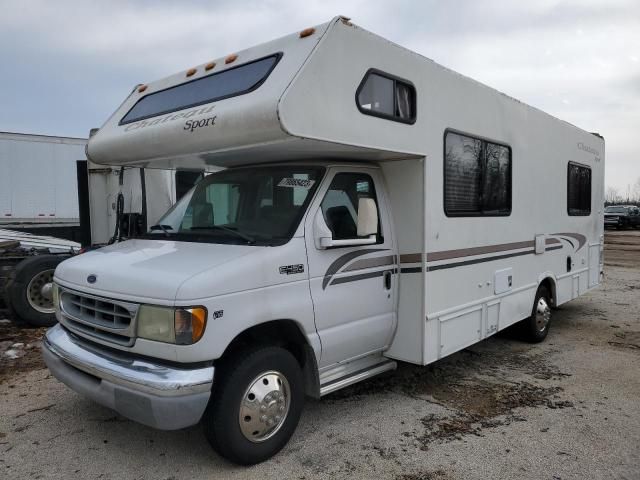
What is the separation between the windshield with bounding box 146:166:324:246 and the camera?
3.88 meters

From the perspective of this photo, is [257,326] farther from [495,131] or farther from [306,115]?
[495,131]

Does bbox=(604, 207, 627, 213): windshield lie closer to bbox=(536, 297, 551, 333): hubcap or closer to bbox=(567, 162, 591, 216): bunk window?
bbox=(567, 162, 591, 216): bunk window

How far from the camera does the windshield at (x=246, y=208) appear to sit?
3.88 m

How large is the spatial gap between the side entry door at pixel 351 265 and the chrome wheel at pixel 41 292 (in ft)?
16.5

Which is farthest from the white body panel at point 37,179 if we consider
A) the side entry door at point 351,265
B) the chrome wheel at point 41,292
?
the side entry door at point 351,265

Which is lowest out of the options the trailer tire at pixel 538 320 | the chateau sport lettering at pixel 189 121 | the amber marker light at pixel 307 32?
the trailer tire at pixel 538 320

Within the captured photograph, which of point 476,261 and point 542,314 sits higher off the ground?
point 476,261

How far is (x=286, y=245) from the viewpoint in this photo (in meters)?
3.69

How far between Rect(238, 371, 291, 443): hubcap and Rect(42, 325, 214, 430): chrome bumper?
37 centimetres

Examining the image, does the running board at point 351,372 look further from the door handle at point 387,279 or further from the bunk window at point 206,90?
the bunk window at point 206,90

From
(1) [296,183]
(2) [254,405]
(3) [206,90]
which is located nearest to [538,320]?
(1) [296,183]

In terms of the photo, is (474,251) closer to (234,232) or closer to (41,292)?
(234,232)

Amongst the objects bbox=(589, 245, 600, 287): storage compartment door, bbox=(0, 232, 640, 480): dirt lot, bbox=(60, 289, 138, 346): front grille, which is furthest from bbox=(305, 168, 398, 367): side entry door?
bbox=(589, 245, 600, 287): storage compartment door

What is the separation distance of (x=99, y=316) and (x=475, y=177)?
3690 millimetres
